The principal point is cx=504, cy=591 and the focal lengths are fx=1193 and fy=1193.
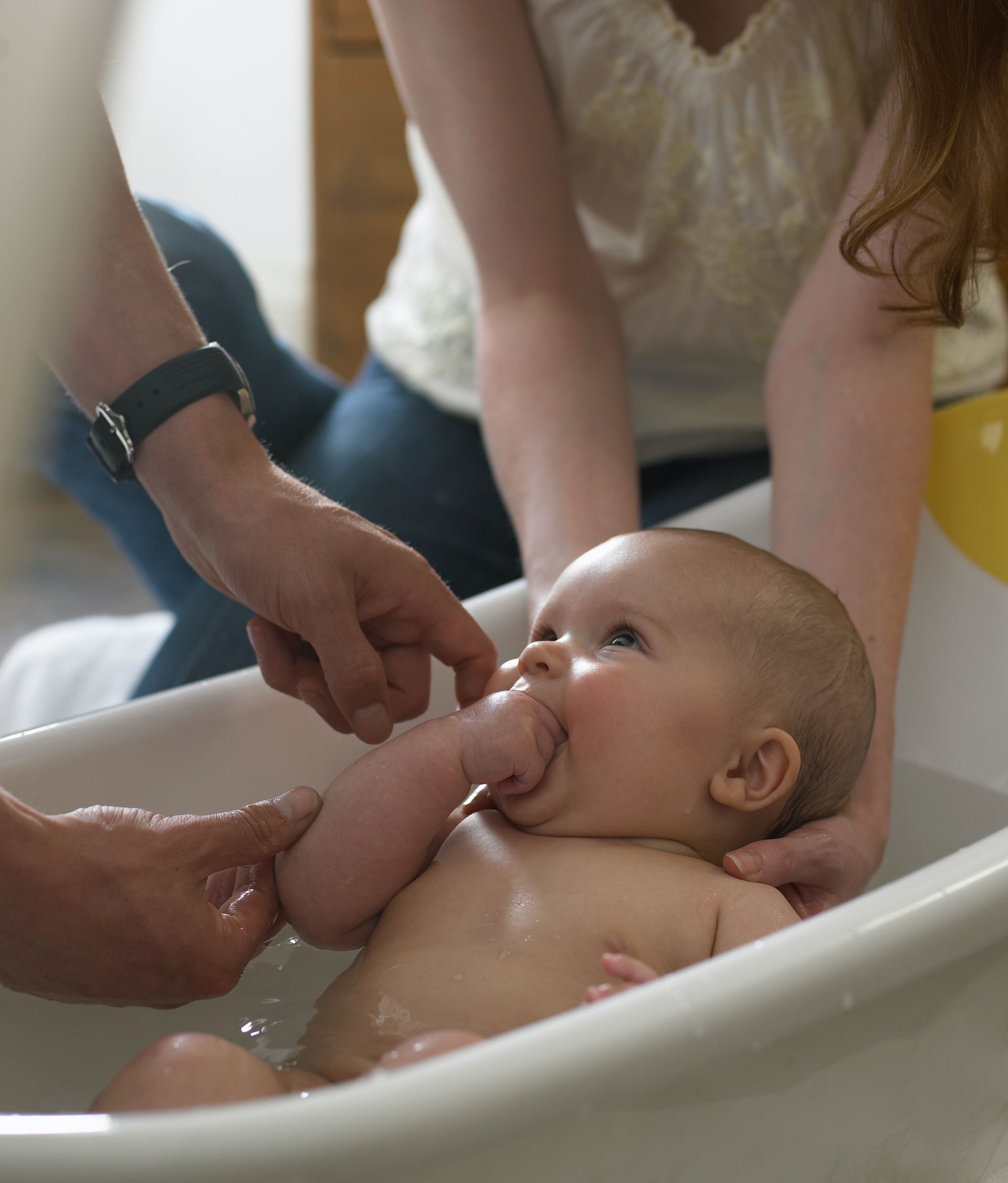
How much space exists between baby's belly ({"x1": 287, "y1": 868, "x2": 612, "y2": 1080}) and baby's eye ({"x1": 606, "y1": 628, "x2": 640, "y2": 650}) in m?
0.18

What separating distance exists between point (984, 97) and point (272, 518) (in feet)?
2.01

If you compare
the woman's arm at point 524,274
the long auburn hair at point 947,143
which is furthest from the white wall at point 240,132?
the long auburn hair at point 947,143

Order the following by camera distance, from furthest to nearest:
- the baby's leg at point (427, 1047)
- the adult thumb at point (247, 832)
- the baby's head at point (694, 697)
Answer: the baby's head at point (694, 697) < the adult thumb at point (247, 832) < the baby's leg at point (427, 1047)

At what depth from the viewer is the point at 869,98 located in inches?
46.5

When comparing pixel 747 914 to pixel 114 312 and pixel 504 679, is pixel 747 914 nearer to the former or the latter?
pixel 504 679

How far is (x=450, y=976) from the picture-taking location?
2.30 ft

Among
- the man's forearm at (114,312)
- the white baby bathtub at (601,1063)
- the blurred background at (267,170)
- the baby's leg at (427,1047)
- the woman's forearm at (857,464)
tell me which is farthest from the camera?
the blurred background at (267,170)

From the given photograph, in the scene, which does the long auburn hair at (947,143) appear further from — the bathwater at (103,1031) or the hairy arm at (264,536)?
the bathwater at (103,1031)

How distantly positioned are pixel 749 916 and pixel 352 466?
0.77 metres

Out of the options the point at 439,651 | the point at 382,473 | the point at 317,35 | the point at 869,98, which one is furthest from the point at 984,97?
the point at 317,35

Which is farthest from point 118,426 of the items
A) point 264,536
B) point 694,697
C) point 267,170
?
point 267,170

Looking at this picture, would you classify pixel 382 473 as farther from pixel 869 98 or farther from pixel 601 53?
pixel 869 98

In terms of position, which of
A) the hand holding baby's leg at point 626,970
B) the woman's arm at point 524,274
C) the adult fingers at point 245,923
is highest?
the woman's arm at point 524,274

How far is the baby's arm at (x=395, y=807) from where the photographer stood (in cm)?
77
